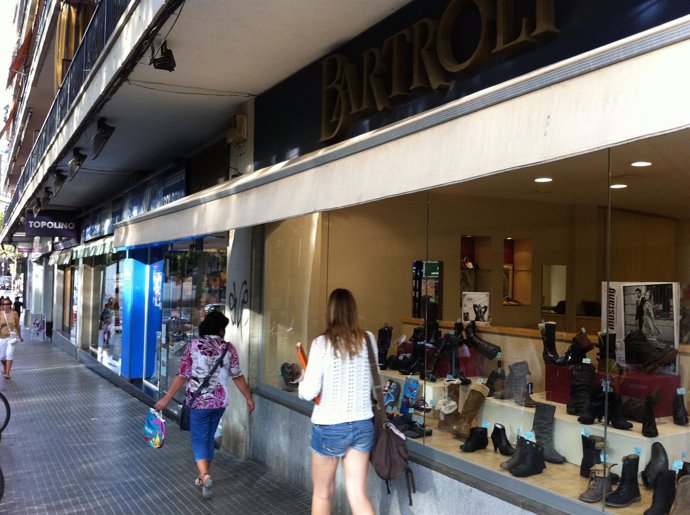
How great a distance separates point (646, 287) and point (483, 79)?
173 centimetres

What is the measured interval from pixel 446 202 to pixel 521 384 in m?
1.58

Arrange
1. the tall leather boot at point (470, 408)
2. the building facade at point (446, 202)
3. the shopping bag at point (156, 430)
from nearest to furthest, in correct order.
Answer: the building facade at point (446, 202) → the tall leather boot at point (470, 408) → the shopping bag at point (156, 430)

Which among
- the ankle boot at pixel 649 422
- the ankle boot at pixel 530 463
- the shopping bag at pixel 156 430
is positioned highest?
the ankle boot at pixel 649 422

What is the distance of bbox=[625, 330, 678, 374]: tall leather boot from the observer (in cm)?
405

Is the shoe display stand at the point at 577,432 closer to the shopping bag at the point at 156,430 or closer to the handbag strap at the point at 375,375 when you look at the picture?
the handbag strap at the point at 375,375

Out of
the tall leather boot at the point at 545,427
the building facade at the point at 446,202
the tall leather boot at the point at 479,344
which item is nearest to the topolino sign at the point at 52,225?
the building facade at the point at 446,202

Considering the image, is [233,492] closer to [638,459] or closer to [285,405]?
[285,405]

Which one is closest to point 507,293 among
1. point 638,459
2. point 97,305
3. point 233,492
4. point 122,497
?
point 638,459

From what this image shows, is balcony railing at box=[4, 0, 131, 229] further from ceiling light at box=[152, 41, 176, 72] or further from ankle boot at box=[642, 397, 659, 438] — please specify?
ankle boot at box=[642, 397, 659, 438]

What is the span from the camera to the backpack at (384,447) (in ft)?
13.7

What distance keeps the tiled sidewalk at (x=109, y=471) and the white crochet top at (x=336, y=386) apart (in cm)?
190

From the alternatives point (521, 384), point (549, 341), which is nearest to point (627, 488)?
point (521, 384)

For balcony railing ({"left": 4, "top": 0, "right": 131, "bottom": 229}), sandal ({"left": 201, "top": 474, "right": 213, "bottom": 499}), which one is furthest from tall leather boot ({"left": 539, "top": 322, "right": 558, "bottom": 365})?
balcony railing ({"left": 4, "top": 0, "right": 131, "bottom": 229})

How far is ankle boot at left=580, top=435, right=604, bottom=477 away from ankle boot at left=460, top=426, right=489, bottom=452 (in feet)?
2.45
